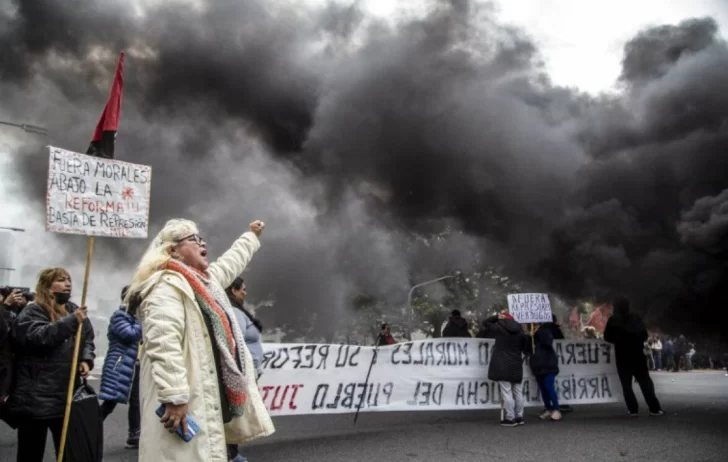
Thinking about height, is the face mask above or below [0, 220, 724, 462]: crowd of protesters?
above

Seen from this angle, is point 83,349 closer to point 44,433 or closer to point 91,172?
point 44,433

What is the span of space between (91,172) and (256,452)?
113 inches

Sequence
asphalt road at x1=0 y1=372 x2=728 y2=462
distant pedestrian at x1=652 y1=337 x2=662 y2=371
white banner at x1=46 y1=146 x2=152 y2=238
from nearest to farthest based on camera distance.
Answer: white banner at x1=46 y1=146 x2=152 y2=238 < asphalt road at x1=0 y1=372 x2=728 y2=462 < distant pedestrian at x1=652 y1=337 x2=662 y2=371

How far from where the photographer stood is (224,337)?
2.39 metres

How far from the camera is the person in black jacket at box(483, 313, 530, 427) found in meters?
6.71

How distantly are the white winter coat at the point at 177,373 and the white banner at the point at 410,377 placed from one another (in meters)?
3.63

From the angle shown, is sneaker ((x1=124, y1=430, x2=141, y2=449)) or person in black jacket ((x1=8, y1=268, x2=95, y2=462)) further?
sneaker ((x1=124, y1=430, x2=141, y2=449))

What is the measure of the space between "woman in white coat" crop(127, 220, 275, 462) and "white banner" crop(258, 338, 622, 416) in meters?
3.48

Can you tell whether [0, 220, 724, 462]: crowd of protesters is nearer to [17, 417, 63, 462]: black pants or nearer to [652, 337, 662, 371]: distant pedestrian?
[17, 417, 63, 462]: black pants

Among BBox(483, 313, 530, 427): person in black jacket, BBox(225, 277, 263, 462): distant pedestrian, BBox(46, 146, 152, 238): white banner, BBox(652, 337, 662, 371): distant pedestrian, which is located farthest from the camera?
BBox(652, 337, 662, 371): distant pedestrian

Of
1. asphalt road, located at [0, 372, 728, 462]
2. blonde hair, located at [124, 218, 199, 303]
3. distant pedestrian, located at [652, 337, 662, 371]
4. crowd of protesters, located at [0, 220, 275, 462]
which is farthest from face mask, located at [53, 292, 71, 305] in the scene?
distant pedestrian, located at [652, 337, 662, 371]

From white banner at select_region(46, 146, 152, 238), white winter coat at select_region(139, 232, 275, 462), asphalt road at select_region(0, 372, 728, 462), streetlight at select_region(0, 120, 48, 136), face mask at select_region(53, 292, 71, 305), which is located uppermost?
streetlight at select_region(0, 120, 48, 136)

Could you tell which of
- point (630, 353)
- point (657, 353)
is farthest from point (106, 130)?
point (657, 353)

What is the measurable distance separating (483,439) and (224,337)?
13.5 feet
